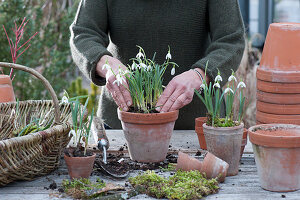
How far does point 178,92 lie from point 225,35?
2.15ft

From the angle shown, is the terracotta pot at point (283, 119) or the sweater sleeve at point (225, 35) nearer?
the terracotta pot at point (283, 119)

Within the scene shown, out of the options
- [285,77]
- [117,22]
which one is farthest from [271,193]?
[117,22]

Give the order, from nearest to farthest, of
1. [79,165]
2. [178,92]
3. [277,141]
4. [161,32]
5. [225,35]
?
[277,141]
[79,165]
[178,92]
[225,35]
[161,32]

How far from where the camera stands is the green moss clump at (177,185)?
1597mm

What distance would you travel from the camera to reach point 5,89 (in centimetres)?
218

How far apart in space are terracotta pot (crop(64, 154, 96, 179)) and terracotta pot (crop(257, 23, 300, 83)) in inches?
31.3

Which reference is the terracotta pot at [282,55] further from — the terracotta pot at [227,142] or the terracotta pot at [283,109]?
the terracotta pot at [227,142]

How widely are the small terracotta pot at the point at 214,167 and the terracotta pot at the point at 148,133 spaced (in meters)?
0.28

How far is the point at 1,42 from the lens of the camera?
14.9ft

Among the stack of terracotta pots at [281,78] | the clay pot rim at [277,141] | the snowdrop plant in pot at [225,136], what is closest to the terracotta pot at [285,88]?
the stack of terracotta pots at [281,78]

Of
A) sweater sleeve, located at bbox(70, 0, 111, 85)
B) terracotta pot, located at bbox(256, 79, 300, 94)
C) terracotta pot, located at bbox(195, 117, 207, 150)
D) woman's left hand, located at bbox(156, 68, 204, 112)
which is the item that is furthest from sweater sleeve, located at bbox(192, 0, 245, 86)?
sweater sleeve, located at bbox(70, 0, 111, 85)

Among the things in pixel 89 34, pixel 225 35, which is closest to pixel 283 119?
pixel 225 35

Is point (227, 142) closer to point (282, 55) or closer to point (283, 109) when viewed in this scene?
point (283, 109)

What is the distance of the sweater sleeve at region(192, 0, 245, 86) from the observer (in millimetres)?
2387
